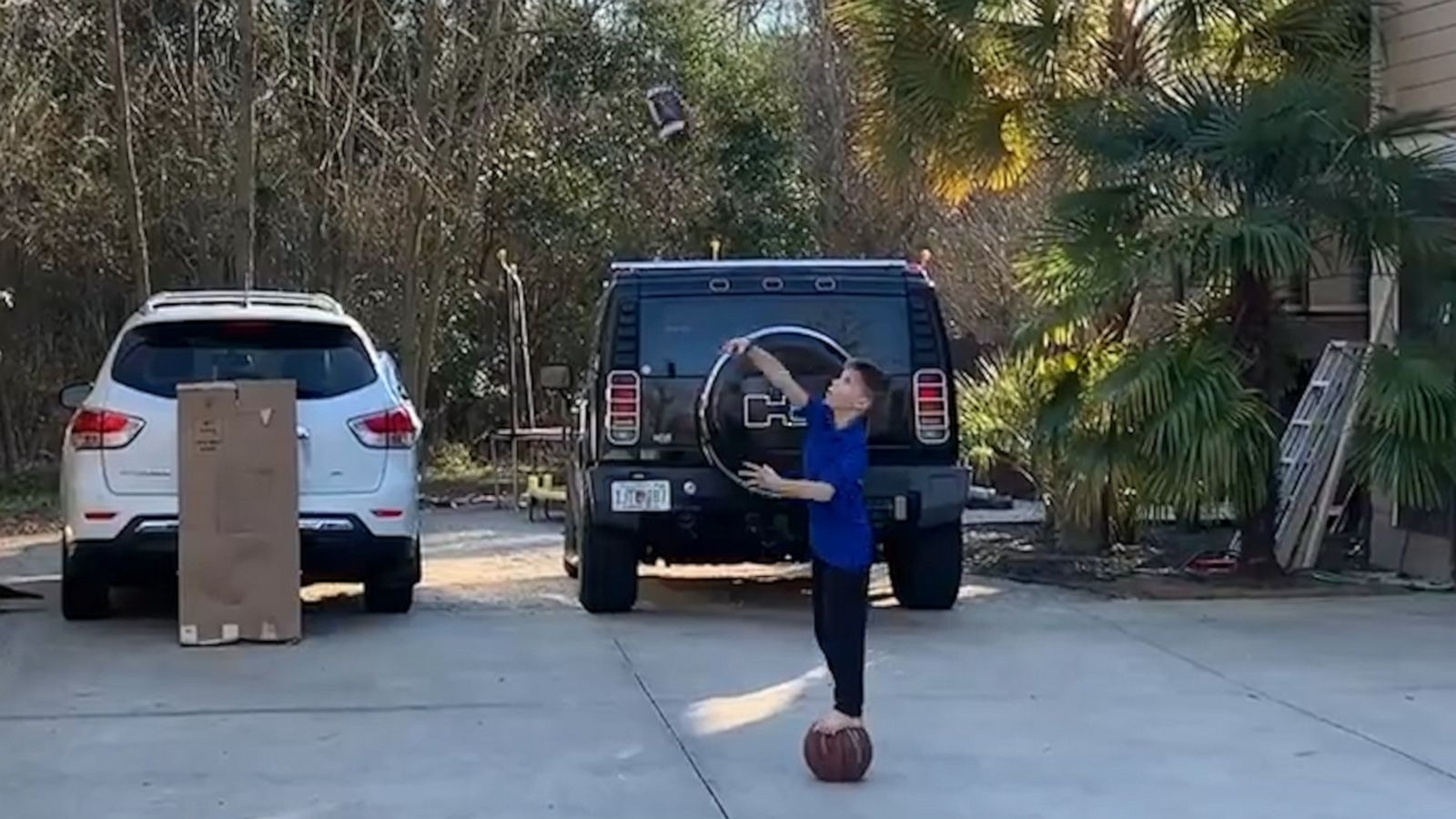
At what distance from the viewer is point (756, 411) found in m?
11.1

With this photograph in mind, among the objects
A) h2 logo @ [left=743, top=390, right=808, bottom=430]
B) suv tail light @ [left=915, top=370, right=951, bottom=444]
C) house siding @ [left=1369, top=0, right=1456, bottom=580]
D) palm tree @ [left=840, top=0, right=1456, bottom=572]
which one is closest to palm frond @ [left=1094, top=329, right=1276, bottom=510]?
palm tree @ [left=840, top=0, right=1456, bottom=572]

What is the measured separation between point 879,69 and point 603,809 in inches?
368

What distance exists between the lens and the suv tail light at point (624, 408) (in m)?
11.4

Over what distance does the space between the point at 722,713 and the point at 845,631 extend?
4.91ft

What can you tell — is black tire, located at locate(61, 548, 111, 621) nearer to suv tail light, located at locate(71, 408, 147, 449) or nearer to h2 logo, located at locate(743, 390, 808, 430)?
suv tail light, located at locate(71, 408, 147, 449)

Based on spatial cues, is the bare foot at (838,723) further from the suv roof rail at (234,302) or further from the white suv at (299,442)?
the suv roof rail at (234,302)

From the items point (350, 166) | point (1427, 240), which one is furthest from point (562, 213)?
point (1427, 240)

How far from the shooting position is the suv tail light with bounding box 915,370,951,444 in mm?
11461

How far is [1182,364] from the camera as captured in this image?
13.0 meters

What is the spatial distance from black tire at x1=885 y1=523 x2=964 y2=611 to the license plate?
148 centimetres

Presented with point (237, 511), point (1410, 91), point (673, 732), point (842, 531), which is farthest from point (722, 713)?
point (1410, 91)

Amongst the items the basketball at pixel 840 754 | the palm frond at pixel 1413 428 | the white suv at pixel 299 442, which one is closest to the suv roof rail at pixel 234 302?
the white suv at pixel 299 442

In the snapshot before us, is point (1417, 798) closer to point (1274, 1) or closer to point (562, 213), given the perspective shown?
point (1274, 1)

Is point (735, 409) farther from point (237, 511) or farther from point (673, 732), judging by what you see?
point (673, 732)
